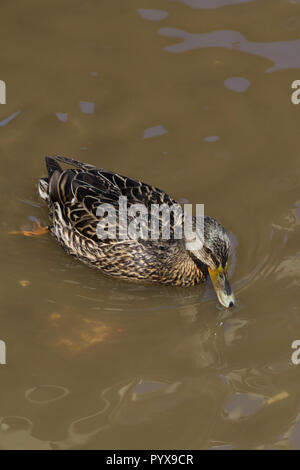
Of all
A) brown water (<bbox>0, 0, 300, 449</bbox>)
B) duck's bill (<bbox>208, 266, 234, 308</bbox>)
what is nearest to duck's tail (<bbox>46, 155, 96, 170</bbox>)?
brown water (<bbox>0, 0, 300, 449</bbox>)

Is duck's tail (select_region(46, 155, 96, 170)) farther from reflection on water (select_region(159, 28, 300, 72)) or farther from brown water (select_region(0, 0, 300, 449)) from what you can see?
reflection on water (select_region(159, 28, 300, 72))

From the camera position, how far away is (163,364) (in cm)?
613

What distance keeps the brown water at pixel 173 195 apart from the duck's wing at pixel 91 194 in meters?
0.45

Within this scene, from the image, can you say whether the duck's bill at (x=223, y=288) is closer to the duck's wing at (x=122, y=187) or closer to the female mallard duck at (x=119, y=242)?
the female mallard duck at (x=119, y=242)

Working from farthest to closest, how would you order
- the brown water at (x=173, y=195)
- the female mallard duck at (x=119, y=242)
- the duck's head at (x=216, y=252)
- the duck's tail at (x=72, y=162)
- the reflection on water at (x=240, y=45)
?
1. the reflection on water at (x=240, y=45)
2. the duck's tail at (x=72, y=162)
3. the female mallard duck at (x=119, y=242)
4. the duck's head at (x=216, y=252)
5. the brown water at (x=173, y=195)

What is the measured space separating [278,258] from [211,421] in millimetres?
1971

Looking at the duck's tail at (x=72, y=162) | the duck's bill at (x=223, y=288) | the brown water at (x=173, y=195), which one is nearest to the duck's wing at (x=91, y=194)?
the duck's tail at (x=72, y=162)

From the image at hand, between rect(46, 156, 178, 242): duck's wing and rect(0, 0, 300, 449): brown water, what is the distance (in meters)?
0.45

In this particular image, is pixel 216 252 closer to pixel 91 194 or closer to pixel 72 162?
pixel 91 194

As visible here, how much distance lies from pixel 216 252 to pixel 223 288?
332 mm

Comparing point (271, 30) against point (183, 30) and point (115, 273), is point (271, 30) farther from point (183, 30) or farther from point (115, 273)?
point (115, 273)

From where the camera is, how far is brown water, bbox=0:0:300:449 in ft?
18.9

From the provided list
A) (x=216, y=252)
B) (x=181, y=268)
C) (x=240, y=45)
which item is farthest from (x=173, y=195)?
(x=240, y=45)

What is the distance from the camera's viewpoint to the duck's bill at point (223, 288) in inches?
255
